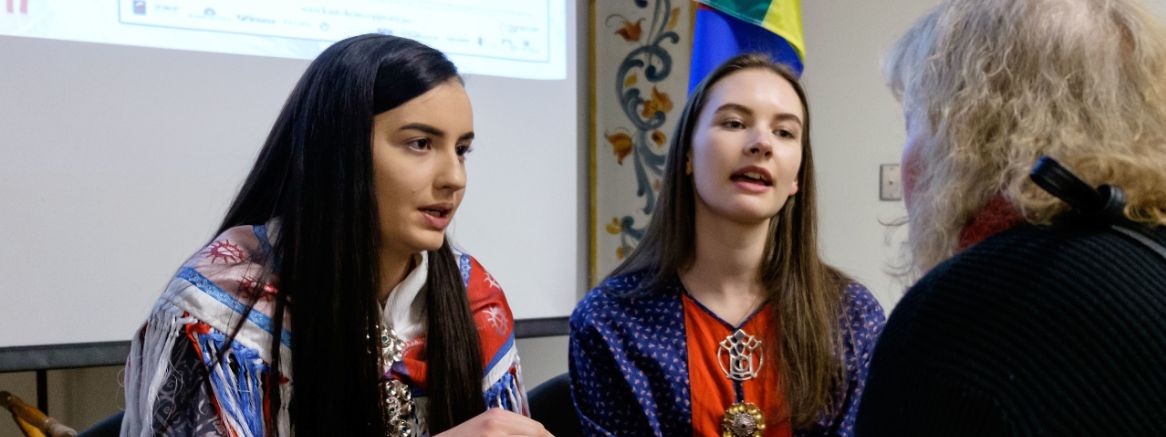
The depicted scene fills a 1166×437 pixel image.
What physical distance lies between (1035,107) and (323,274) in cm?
84

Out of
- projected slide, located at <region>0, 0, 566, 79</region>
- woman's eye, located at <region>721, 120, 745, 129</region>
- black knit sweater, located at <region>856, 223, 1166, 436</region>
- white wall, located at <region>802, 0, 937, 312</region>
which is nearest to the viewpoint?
black knit sweater, located at <region>856, 223, 1166, 436</region>

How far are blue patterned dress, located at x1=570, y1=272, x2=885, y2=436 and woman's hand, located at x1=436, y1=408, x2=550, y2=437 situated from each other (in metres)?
0.27

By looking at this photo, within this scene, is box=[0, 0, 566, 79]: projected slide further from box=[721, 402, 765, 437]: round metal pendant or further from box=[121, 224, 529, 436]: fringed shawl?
box=[721, 402, 765, 437]: round metal pendant

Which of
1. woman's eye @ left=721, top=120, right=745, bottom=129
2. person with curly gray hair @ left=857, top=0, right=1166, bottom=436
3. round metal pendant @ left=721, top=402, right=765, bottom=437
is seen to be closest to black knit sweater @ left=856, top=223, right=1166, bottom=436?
person with curly gray hair @ left=857, top=0, right=1166, bottom=436

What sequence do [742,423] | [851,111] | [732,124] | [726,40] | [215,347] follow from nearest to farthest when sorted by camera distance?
[215,347] < [742,423] < [732,124] < [726,40] < [851,111]

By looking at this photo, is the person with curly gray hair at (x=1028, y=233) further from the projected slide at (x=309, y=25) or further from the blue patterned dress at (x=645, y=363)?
the projected slide at (x=309, y=25)

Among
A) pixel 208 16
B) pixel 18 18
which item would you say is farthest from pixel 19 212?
pixel 208 16

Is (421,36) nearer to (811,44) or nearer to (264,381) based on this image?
(264,381)

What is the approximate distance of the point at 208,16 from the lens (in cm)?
187

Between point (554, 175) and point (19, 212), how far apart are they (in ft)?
3.71

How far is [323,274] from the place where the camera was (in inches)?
50.3

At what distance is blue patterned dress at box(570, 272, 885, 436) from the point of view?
151 centimetres

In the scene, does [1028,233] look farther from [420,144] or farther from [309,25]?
[309,25]

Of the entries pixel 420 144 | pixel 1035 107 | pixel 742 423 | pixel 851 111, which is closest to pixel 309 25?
pixel 420 144
